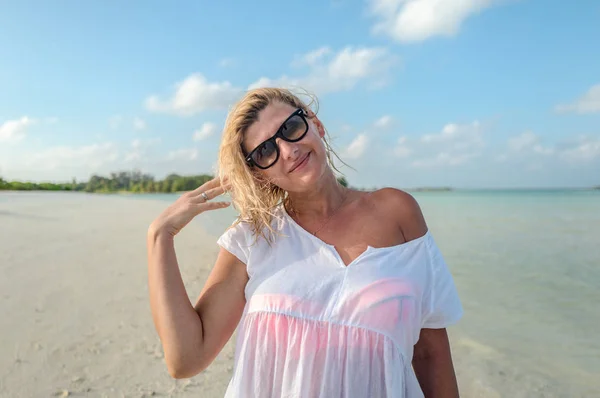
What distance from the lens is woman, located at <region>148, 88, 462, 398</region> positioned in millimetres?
1579

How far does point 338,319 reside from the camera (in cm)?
159

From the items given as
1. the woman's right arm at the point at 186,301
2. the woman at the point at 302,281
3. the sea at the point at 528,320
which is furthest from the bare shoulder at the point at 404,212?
the sea at the point at 528,320

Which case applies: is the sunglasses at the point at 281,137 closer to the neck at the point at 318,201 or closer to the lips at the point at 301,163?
the lips at the point at 301,163

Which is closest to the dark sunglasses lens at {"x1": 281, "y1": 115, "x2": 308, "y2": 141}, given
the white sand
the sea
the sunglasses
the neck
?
the sunglasses

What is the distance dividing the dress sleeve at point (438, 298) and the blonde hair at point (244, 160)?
65 cm

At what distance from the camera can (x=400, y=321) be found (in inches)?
63.1

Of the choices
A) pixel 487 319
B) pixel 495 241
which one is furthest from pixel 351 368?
pixel 495 241

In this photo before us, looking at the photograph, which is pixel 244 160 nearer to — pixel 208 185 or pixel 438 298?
pixel 208 185

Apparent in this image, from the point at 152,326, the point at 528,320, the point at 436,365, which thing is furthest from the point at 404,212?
the point at 528,320

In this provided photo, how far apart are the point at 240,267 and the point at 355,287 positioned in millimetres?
486

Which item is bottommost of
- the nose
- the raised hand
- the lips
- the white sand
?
the white sand

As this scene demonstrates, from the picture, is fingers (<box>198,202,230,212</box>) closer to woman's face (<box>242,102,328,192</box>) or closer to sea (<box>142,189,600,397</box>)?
woman's face (<box>242,102,328,192</box>)

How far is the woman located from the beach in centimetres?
218

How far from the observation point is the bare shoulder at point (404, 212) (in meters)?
1.80
